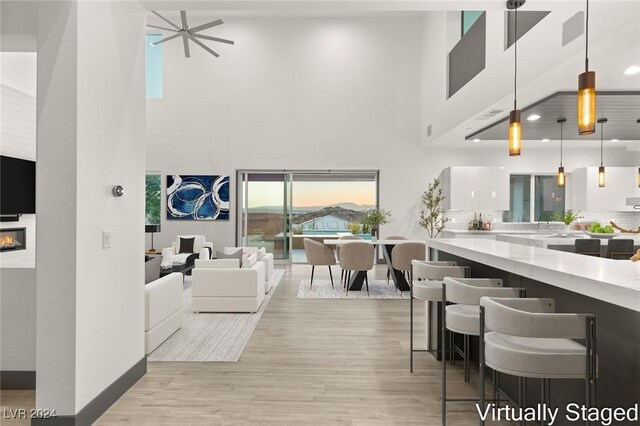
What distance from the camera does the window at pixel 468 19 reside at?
22.3 ft

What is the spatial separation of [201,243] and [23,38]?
22.6 ft

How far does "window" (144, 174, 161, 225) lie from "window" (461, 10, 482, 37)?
7808mm

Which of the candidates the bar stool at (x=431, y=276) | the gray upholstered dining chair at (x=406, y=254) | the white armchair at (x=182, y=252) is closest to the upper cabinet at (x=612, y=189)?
the gray upholstered dining chair at (x=406, y=254)

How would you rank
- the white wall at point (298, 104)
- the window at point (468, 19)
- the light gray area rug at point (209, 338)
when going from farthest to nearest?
the white wall at point (298, 104)
the window at point (468, 19)
the light gray area rug at point (209, 338)

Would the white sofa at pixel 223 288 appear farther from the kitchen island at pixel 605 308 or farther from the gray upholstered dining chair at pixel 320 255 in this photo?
the kitchen island at pixel 605 308

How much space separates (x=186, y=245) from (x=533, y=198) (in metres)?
8.22

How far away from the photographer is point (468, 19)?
743cm

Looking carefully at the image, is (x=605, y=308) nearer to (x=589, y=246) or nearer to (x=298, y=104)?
(x=589, y=246)

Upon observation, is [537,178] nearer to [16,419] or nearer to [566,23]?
[566,23]

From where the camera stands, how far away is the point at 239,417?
252cm

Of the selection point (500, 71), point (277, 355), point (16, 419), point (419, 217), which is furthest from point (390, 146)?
point (16, 419)

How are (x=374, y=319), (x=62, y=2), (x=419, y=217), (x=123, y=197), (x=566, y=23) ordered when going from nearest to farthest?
1. (x=62, y=2)
2. (x=123, y=197)
3. (x=566, y=23)
4. (x=374, y=319)
5. (x=419, y=217)

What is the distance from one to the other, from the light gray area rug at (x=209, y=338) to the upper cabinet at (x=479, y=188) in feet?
19.3

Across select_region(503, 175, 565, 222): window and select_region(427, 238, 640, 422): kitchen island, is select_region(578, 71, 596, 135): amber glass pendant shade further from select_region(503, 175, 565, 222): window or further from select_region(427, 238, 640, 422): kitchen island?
select_region(503, 175, 565, 222): window
